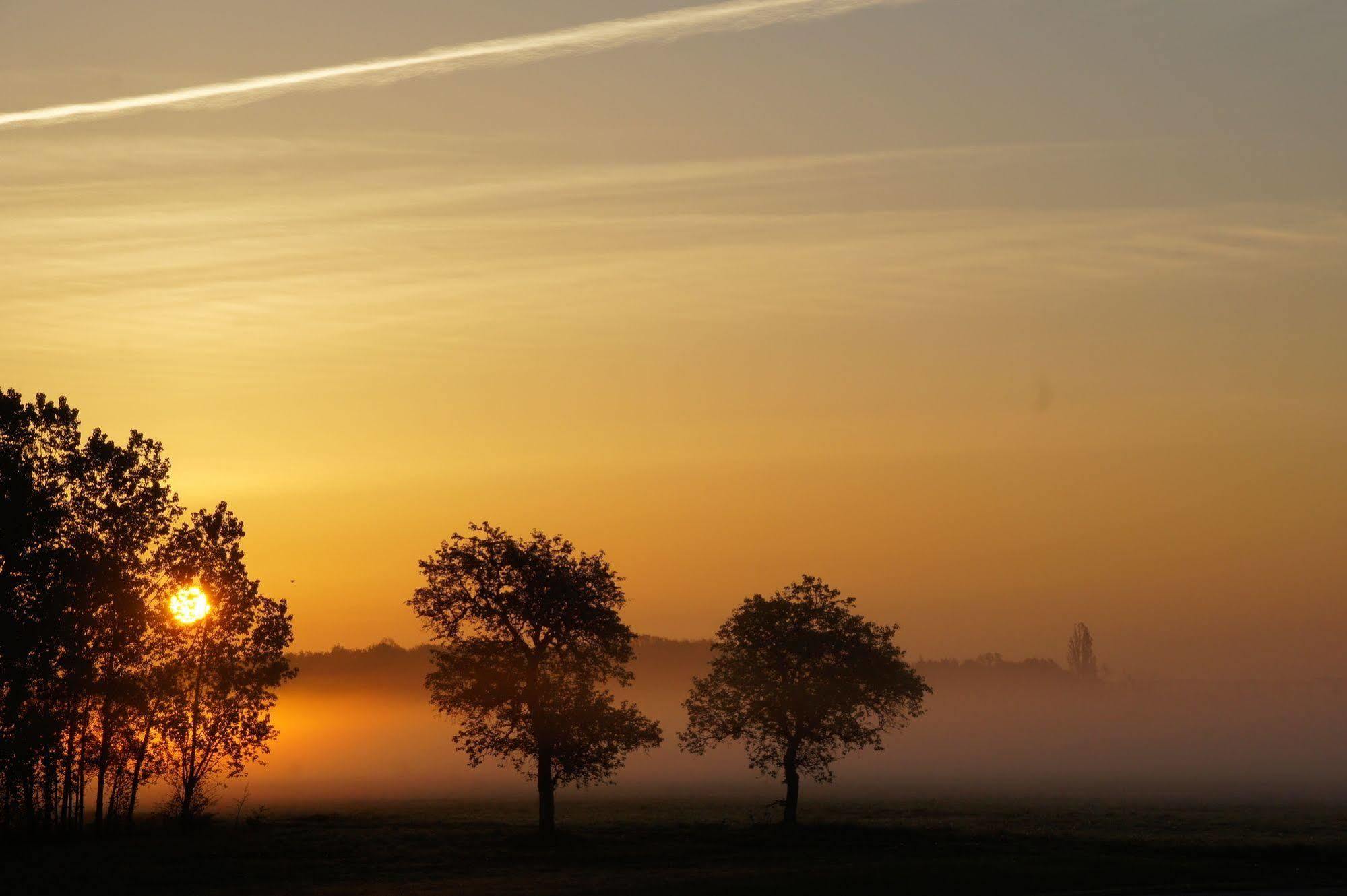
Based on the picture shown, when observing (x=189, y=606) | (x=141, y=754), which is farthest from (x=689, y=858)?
(x=189, y=606)

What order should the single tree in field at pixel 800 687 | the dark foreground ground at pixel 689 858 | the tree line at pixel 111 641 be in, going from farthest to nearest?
1. the single tree in field at pixel 800 687
2. the tree line at pixel 111 641
3. the dark foreground ground at pixel 689 858

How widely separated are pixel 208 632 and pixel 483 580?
1726cm

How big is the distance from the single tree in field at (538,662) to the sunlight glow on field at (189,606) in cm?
1370

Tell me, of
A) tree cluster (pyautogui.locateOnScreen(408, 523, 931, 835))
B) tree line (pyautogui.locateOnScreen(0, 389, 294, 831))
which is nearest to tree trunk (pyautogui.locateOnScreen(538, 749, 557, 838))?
tree cluster (pyautogui.locateOnScreen(408, 523, 931, 835))

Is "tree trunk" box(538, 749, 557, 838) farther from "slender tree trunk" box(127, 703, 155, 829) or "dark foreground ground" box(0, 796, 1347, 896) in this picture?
"slender tree trunk" box(127, 703, 155, 829)

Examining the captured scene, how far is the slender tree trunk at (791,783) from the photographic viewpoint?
75438 millimetres

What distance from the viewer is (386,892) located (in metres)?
51.2

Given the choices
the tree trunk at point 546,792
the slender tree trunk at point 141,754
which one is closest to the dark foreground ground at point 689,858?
the tree trunk at point 546,792

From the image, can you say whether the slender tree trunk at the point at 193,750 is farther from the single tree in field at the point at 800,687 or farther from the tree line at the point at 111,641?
the single tree in field at the point at 800,687

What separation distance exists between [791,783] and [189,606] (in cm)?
3671

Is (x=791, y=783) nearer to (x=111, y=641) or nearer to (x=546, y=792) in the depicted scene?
(x=546, y=792)

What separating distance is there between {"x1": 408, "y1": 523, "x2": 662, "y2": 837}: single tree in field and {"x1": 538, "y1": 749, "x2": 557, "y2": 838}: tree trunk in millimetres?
83

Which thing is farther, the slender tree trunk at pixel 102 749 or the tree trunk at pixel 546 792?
the slender tree trunk at pixel 102 749

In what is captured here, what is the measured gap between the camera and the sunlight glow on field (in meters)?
77.2
